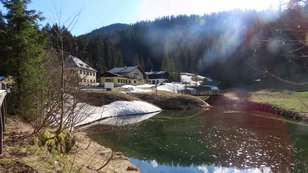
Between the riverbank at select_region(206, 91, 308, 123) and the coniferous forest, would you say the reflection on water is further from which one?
the coniferous forest

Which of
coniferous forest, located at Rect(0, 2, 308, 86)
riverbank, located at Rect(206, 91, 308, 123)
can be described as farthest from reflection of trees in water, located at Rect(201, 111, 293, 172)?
coniferous forest, located at Rect(0, 2, 308, 86)

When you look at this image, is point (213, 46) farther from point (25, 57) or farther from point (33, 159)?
point (33, 159)

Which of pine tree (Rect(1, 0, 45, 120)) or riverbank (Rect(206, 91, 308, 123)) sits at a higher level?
pine tree (Rect(1, 0, 45, 120))

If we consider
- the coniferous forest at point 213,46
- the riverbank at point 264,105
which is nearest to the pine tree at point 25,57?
the coniferous forest at point 213,46

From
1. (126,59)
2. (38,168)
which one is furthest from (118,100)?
(126,59)

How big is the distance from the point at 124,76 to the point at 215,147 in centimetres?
6107

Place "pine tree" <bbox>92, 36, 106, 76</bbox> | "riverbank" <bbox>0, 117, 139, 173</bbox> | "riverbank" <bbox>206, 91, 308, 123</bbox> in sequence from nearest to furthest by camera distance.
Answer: "riverbank" <bbox>0, 117, 139, 173</bbox> < "riverbank" <bbox>206, 91, 308, 123</bbox> < "pine tree" <bbox>92, 36, 106, 76</bbox>

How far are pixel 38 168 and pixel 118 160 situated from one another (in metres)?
A: 7.19

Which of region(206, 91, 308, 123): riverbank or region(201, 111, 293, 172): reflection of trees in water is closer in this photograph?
region(201, 111, 293, 172): reflection of trees in water

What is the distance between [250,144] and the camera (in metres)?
20.8

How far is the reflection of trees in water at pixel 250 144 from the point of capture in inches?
650

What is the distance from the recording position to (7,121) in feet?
48.6

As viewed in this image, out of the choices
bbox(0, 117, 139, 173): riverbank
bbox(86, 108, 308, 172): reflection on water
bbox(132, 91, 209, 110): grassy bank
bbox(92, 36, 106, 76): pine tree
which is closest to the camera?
bbox(0, 117, 139, 173): riverbank

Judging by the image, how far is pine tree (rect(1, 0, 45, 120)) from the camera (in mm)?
16641
